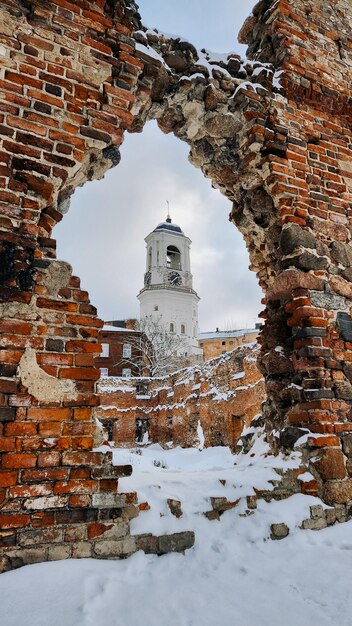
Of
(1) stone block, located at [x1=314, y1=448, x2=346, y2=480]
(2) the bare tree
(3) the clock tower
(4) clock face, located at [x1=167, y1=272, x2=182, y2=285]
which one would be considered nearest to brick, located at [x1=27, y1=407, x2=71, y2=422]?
(1) stone block, located at [x1=314, y1=448, x2=346, y2=480]

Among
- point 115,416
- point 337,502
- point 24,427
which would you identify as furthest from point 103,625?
point 115,416

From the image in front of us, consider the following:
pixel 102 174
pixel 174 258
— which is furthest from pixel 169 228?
pixel 102 174

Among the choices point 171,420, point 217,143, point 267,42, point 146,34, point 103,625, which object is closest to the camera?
point 103,625

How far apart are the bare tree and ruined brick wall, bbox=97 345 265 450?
6.24 metres

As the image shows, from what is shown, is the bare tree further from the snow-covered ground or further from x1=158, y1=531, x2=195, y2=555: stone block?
x1=158, y1=531, x2=195, y2=555: stone block

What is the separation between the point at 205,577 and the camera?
6.50 ft

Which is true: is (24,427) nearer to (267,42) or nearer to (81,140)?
(81,140)

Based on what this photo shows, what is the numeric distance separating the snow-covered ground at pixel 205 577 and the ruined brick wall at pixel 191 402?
6.48 metres

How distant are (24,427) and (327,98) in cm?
403

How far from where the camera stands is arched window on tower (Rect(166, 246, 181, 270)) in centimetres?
4031

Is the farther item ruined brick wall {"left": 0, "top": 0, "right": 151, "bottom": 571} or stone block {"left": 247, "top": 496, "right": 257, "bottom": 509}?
stone block {"left": 247, "top": 496, "right": 257, "bottom": 509}

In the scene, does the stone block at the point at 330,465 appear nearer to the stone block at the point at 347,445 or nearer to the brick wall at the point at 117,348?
the stone block at the point at 347,445

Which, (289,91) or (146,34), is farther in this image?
(289,91)

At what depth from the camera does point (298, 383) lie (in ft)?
10.3
